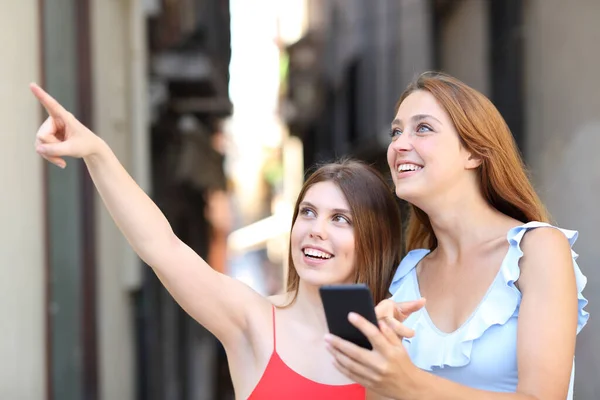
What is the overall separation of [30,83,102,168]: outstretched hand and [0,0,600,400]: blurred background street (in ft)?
4.70

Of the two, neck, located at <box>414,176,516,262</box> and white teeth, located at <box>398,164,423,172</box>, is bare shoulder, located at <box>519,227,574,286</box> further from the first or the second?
white teeth, located at <box>398,164,423,172</box>

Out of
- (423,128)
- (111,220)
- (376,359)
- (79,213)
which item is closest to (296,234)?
(423,128)

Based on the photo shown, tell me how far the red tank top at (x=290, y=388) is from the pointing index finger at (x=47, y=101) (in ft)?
3.42

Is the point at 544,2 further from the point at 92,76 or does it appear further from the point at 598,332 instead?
the point at 92,76

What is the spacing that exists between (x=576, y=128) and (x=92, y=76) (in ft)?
11.0

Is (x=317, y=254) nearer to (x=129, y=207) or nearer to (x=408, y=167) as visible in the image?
(x=408, y=167)

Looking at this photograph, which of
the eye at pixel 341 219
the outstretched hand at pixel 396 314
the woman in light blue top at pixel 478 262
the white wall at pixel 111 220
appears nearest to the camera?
the outstretched hand at pixel 396 314

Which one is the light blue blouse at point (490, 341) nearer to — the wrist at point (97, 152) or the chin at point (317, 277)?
the chin at point (317, 277)

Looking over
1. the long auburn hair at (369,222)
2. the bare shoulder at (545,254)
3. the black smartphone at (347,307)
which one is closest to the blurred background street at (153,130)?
the long auburn hair at (369,222)

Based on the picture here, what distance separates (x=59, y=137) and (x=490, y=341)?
4.80 ft

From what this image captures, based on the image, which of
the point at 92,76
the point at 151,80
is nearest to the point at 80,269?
the point at 92,76

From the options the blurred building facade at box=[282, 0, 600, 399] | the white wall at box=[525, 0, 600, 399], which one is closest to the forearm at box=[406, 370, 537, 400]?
the blurred building facade at box=[282, 0, 600, 399]

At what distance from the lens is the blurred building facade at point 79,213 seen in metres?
4.13

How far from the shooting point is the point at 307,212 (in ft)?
10.2
